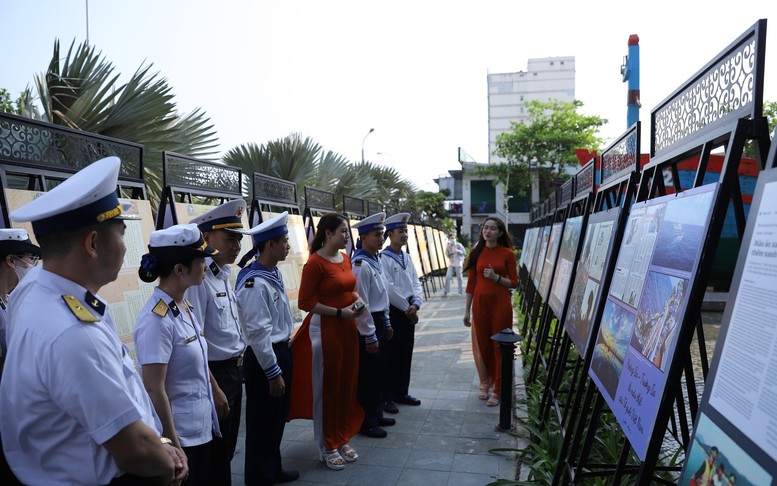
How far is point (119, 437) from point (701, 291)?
5.99 feet

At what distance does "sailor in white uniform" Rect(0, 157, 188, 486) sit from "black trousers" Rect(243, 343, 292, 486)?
6.42 ft

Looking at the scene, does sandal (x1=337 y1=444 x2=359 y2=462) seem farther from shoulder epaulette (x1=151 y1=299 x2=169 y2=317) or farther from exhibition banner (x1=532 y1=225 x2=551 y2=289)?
exhibition banner (x1=532 y1=225 x2=551 y2=289)

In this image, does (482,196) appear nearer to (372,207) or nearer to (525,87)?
(372,207)

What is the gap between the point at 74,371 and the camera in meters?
1.59

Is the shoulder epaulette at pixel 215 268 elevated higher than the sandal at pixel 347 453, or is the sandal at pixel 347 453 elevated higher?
the shoulder epaulette at pixel 215 268

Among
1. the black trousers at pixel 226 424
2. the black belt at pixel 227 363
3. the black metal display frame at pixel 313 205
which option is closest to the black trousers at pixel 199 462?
the black trousers at pixel 226 424

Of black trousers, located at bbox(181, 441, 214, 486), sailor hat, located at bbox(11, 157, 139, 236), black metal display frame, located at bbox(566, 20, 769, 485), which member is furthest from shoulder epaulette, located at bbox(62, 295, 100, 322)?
black metal display frame, located at bbox(566, 20, 769, 485)

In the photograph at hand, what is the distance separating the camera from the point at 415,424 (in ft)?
17.5

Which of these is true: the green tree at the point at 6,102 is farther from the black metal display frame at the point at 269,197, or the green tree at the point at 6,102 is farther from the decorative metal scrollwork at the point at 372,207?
the decorative metal scrollwork at the point at 372,207

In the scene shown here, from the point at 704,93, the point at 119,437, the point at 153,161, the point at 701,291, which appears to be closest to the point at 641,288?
the point at 701,291

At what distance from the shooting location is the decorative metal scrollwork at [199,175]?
199 inches

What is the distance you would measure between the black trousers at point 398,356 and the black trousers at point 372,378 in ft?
1.77

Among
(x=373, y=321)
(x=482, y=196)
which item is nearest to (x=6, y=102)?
(x=373, y=321)

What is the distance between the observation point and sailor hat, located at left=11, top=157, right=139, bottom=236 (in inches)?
65.9
